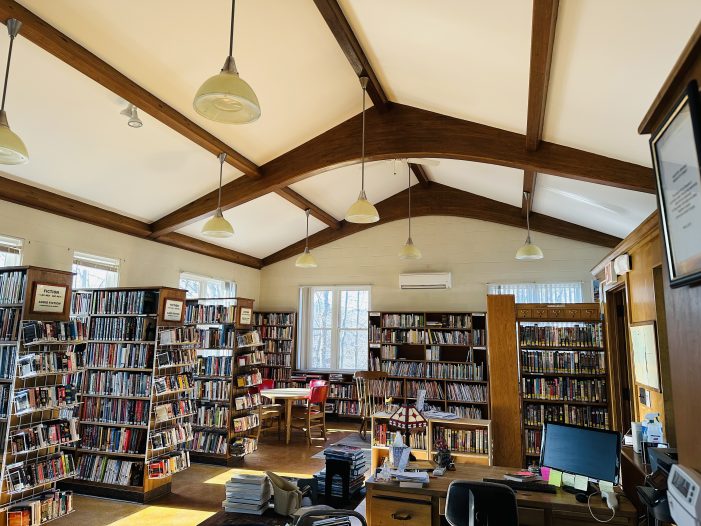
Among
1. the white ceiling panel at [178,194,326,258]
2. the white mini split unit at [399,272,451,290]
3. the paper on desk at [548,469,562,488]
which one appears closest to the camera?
the paper on desk at [548,469,562,488]

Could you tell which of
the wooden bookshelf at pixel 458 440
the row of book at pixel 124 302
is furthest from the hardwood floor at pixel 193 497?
the row of book at pixel 124 302

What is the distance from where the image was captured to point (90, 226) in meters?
6.30

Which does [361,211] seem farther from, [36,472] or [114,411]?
[36,472]

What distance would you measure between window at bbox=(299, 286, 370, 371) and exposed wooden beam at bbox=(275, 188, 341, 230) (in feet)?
4.65

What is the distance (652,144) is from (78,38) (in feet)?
13.9

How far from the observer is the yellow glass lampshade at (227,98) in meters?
2.36

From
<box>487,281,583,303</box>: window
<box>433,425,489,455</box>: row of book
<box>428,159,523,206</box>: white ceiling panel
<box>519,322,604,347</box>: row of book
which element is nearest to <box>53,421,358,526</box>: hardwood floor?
<box>433,425,489,455</box>: row of book

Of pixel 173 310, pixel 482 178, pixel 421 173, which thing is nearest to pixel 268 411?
pixel 173 310

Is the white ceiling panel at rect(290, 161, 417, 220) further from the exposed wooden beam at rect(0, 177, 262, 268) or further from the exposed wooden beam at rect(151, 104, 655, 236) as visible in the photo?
the exposed wooden beam at rect(0, 177, 262, 268)

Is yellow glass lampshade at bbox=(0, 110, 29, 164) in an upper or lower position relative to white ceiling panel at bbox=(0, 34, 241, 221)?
lower

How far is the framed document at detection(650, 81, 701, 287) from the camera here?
47.1 inches

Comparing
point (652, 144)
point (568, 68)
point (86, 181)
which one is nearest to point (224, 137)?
point (86, 181)

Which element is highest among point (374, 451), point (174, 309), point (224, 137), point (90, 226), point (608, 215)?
point (224, 137)

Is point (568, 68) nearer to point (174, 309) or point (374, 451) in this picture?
point (374, 451)
